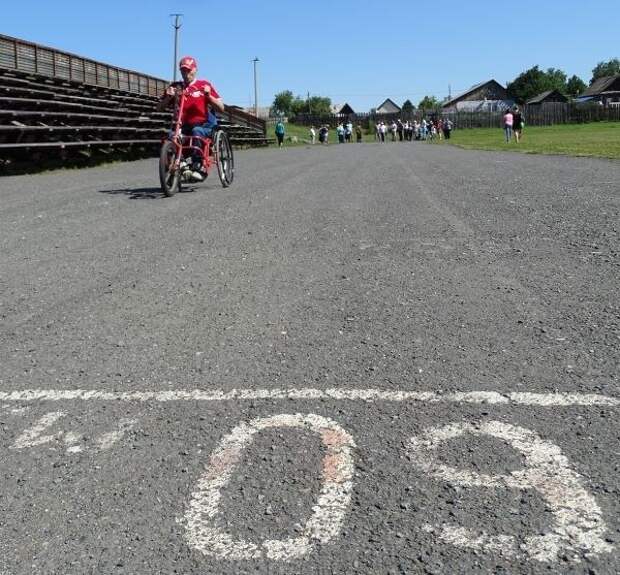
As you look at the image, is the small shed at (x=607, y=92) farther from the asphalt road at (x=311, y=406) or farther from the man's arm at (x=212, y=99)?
the asphalt road at (x=311, y=406)

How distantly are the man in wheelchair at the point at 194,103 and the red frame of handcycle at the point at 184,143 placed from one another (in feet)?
0.27

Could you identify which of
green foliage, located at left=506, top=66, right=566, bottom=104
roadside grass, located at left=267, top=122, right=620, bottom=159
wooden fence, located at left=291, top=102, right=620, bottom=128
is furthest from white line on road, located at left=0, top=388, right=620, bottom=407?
green foliage, located at left=506, top=66, right=566, bottom=104

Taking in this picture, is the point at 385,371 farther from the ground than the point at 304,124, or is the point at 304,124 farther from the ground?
the point at 304,124

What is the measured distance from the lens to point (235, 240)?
6312 mm

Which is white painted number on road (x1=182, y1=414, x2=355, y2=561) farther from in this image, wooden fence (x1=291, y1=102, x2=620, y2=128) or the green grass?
wooden fence (x1=291, y1=102, x2=620, y2=128)

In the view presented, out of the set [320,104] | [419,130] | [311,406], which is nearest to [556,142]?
[311,406]

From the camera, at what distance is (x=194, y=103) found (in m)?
9.77

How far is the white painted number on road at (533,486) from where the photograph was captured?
185cm

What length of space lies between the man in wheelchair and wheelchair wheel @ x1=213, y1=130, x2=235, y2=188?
10.1 inches

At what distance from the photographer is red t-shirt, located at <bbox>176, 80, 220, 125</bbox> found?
31.7 ft

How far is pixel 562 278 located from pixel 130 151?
21.1 meters

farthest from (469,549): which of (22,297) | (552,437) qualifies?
(22,297)

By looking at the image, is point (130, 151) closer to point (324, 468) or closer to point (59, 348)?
point (59, 348)

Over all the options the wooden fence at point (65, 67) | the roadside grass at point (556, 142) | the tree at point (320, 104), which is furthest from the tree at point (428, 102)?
the wooden fence at point (65, 67)
